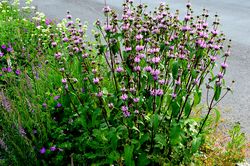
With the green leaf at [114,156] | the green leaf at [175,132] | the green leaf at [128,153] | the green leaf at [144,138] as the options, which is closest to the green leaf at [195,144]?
the green leaf at [175,132]

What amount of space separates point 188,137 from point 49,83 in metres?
2.04

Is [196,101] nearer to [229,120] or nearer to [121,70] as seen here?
[121,70]

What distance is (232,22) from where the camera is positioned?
871 centimetres

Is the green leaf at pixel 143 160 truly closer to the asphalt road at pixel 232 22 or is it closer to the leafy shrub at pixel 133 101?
the leafy shrub at pixel 133 101

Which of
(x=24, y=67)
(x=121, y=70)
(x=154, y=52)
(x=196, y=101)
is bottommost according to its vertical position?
(x=24, y=67)

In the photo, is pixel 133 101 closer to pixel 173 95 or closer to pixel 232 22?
pixel 173 95

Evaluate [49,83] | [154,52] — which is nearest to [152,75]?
[154,52]

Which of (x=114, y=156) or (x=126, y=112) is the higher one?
(x=126, y=112)

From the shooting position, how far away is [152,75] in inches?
111

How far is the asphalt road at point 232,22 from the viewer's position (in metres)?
5.25

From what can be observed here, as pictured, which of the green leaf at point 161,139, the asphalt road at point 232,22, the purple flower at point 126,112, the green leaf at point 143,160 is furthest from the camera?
the asphalt road at point 232,22

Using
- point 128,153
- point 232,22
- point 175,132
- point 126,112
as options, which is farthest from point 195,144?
point 232,22

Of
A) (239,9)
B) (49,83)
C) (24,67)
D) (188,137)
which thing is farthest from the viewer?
(239,9)

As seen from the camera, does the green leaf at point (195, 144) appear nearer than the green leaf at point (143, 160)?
Yes
